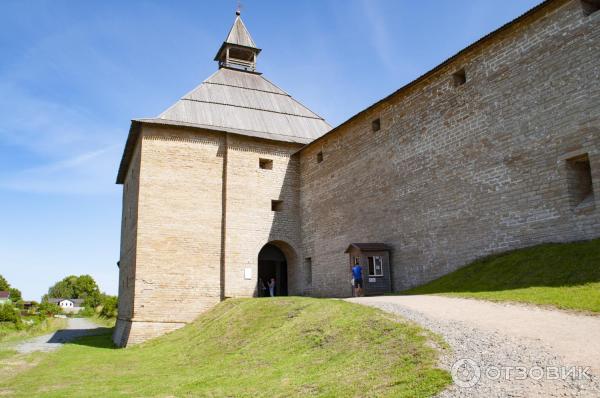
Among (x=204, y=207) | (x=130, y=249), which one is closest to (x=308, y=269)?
(x=204, y=207)

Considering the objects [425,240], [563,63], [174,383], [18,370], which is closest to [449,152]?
[425,240]

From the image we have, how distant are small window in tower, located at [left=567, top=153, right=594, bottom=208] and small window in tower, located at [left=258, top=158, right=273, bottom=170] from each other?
1315 cm

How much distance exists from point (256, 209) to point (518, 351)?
16.0 meters

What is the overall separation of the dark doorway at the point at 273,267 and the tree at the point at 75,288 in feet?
284

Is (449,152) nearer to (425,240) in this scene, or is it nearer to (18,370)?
(425,240)

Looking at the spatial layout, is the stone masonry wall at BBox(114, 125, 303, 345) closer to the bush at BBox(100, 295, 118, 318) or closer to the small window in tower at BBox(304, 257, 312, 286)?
the small window in tower at BBox(304, 257, 312, 286)

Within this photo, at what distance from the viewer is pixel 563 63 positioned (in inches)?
445

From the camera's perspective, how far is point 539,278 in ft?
33.1

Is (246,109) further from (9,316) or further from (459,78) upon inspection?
(9,316)

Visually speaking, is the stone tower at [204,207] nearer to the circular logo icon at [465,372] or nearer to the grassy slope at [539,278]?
the grassy slope at [539,278]

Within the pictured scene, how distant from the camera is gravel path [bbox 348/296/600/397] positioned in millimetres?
4730

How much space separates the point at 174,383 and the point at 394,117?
36.6 ft

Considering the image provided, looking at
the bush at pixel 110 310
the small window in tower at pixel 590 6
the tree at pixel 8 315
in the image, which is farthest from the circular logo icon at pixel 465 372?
the bush at pixel 110 310

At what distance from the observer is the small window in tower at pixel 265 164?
72.2 feet
